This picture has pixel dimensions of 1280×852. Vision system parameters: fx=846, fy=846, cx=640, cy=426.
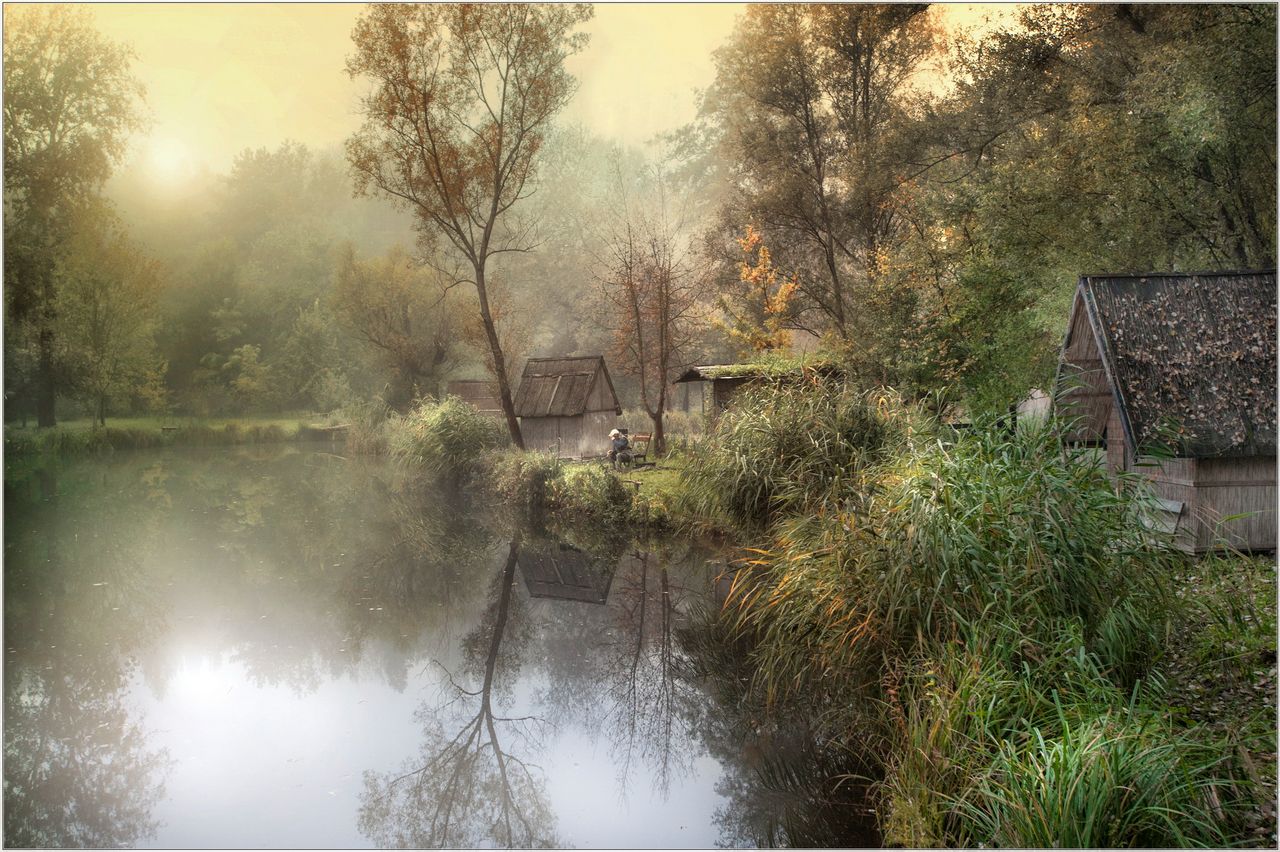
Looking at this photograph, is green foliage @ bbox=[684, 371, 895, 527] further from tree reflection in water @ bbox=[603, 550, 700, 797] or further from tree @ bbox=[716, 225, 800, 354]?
tree @ bbox=[716, 225, 800, 354]

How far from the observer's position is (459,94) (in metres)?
17.3

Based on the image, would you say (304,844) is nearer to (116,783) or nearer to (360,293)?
(116,783)

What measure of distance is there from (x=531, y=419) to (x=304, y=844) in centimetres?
1452

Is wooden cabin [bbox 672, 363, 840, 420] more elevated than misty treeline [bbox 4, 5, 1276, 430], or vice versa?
misty treeline [bbox 4, 5, 1276, 430]

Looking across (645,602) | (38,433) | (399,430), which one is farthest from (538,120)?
(38,433)

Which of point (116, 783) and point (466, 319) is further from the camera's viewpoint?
point (466, 319)

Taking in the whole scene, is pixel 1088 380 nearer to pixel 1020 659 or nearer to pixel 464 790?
pixel 1020 659

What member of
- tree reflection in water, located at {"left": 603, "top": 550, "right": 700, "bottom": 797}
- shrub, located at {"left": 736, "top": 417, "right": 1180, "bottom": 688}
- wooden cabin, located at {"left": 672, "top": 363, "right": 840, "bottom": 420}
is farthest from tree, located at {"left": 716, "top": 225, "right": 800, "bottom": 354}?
shrub, located at {"left": 736, "top": 417, "right": 1180, "bottom": 688}

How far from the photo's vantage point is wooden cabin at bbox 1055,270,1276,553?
7914mm

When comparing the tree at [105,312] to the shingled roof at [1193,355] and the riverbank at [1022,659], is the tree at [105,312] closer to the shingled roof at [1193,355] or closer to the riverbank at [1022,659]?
the riverbank at [1022,659]

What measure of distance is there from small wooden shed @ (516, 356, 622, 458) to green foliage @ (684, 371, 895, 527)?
8.42m

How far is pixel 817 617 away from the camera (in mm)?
5957

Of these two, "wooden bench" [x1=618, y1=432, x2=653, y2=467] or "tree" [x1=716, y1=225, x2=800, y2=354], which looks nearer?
"wooden bench" [x1=618, y1=432, x2=653, y2=467]

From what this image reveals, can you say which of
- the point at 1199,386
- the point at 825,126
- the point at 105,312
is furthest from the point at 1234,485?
the point at 105,312
